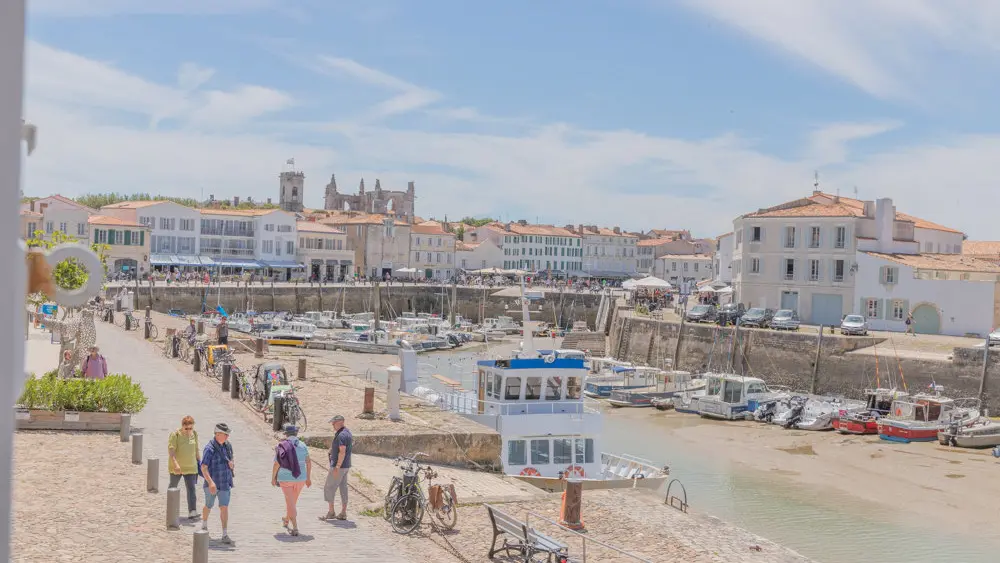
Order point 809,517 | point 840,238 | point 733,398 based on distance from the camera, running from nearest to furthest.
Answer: point 809,517, point 733,398, point 840,238

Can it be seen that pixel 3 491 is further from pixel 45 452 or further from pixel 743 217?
pixel 743 217

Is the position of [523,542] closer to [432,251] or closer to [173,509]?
[173,509]

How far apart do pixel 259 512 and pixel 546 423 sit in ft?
36.8

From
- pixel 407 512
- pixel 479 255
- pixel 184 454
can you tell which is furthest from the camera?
pixel 479 255

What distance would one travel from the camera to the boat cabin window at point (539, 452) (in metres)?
24.2

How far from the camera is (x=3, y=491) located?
2.21m

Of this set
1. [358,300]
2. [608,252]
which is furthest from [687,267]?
[358,300]

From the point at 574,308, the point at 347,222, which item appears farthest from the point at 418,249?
the point at 574,308

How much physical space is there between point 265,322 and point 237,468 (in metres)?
54.7

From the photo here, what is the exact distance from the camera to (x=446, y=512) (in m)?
14.9

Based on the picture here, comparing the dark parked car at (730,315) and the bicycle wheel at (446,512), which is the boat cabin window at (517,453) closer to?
the bicycle wheel at (446,512)

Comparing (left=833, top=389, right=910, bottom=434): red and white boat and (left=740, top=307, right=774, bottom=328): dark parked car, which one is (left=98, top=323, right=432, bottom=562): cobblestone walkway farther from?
(left=740, top=307, right=774, bottom=328): dark parked car

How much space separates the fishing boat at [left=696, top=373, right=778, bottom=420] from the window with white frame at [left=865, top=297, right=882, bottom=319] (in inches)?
599

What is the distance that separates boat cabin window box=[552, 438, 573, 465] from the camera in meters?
24.5
